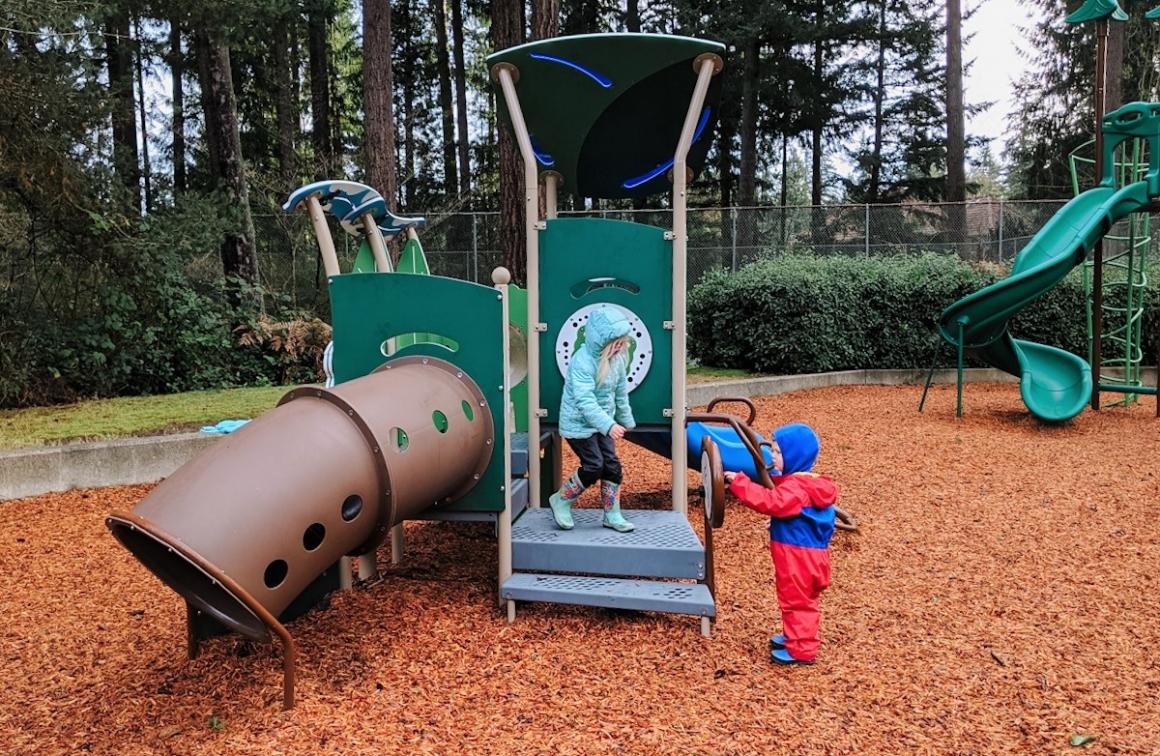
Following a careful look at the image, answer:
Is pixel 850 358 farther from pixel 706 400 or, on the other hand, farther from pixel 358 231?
pixel 358 231

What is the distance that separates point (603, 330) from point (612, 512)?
93cm

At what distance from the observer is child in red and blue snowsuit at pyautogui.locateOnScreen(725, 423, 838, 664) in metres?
2.95

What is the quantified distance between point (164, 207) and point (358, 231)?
8314 millimetres

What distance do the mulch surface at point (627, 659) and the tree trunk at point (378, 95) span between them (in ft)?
23.5

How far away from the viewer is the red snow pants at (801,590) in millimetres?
2998

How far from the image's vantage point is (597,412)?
3.74m

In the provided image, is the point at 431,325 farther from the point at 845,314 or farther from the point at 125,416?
the point at 845,314

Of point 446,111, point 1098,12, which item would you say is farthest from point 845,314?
point 446,111

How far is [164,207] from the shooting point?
1152 cm

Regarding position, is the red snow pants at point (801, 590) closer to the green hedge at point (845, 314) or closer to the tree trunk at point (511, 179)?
the tree trunk at point (511, 179)

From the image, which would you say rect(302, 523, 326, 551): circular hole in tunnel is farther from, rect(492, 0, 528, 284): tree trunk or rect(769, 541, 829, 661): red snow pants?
rect(492, 0, 528, 284): tree trunk

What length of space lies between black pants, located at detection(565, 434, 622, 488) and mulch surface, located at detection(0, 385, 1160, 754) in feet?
2.15

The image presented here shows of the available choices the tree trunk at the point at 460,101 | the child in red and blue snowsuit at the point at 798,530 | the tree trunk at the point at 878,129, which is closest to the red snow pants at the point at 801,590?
the child in red and blue snowsuit at the point at 798,530

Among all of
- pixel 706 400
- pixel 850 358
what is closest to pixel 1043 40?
pixel 850 358
